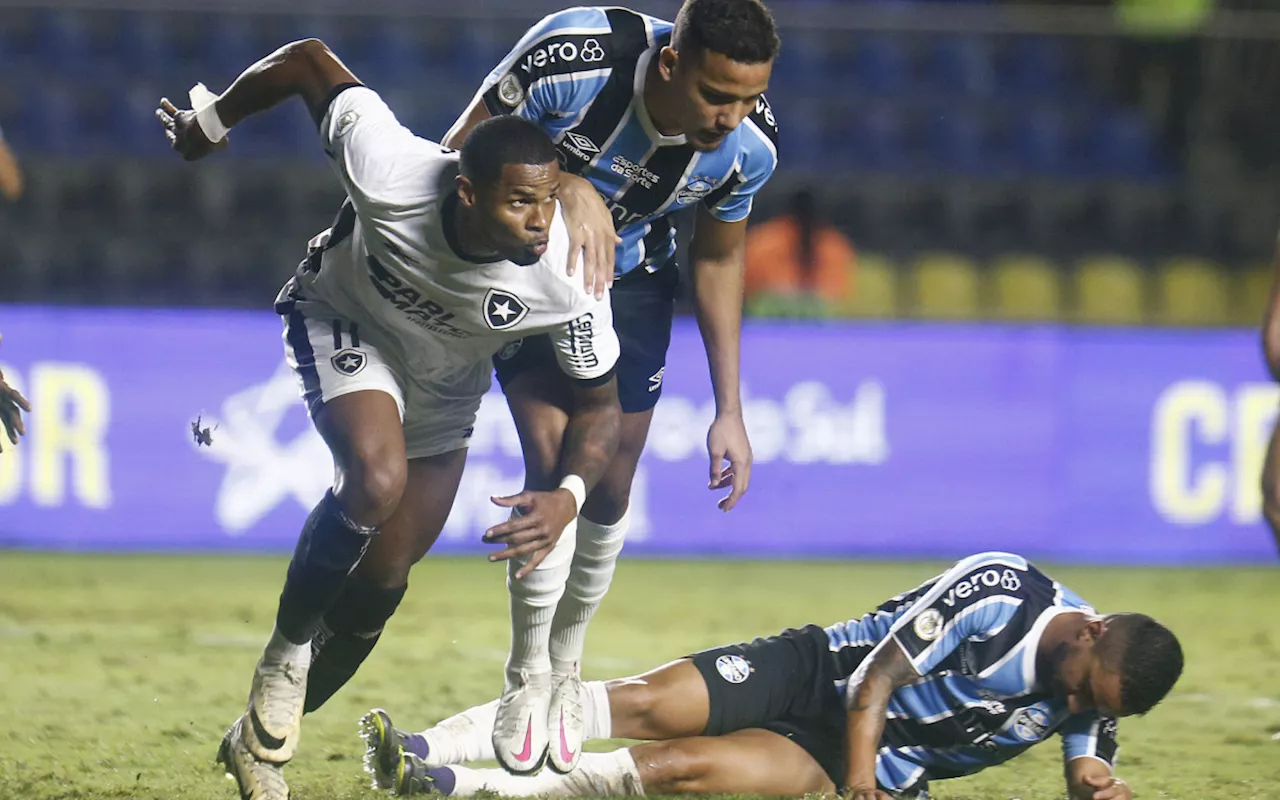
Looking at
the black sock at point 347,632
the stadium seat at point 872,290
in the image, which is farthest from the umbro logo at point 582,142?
the stadium seat at point 872,290

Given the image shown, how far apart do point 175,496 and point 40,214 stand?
3626 mm

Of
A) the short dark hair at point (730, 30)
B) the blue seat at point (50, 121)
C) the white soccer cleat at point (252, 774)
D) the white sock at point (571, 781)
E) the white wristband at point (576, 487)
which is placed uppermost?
the blue seat at point (50, 121)

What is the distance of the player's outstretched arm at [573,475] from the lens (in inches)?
177

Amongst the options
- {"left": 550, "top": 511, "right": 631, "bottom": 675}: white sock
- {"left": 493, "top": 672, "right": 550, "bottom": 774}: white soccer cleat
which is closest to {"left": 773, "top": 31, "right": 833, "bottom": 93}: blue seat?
{"left": 550, "top": 511, "right": 631, "bottom": 675}: white sock

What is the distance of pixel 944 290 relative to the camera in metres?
14.7

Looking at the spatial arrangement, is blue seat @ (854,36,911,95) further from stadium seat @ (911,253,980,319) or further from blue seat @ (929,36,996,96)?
stadium seat @ (911,253,980,319)

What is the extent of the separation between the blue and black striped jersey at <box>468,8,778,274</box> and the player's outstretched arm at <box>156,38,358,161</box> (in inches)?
18.4

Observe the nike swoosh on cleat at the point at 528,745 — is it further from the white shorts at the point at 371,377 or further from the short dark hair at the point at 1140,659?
the short dark hair at the point at 1140,659

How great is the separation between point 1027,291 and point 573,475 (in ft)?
34.6

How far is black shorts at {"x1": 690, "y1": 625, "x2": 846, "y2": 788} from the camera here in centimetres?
547

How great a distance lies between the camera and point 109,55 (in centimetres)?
1548

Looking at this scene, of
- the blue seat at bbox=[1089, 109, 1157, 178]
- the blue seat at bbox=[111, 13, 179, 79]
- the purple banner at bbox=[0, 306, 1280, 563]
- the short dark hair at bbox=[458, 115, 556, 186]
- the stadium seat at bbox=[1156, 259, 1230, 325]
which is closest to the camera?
the short dark hair at bbox=[458, 115, 556, 186]

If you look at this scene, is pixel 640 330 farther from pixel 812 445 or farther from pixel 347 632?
pixel 812 445

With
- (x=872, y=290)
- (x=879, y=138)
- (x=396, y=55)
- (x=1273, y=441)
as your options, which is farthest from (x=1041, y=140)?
(x=1273, y=441)
